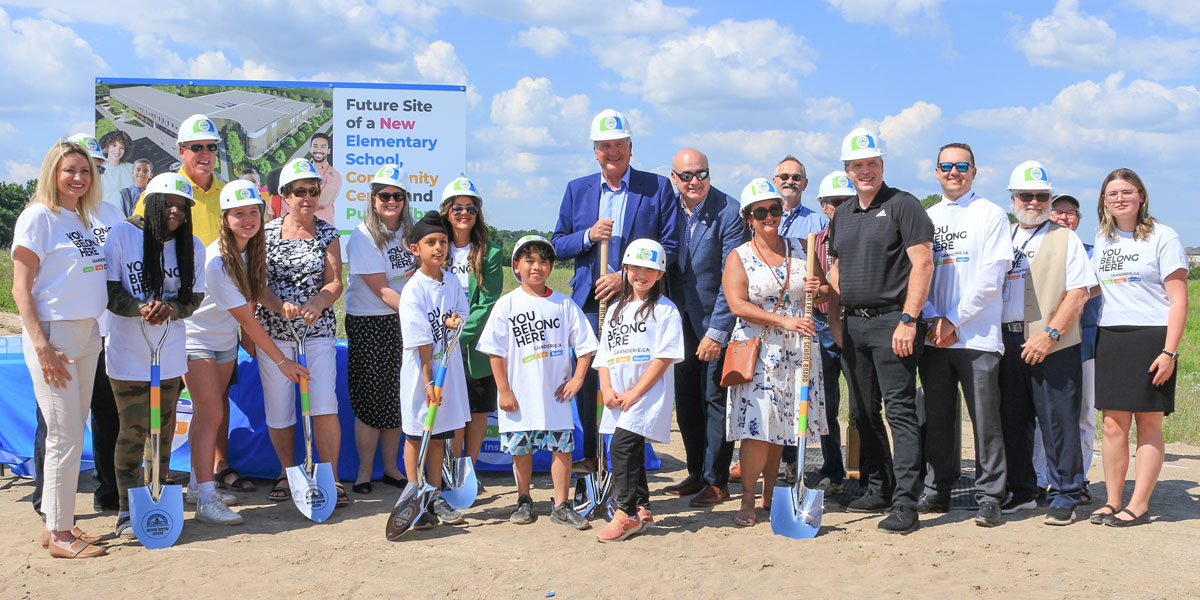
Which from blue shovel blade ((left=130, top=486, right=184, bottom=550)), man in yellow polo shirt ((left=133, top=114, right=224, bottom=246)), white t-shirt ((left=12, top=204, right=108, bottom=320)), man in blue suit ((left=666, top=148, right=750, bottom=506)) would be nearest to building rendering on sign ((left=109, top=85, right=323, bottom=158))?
man in yellow polo shirt ((left=133, top=114, right=224, bottom=246))

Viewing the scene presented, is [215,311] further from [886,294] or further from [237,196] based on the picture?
[886,294]

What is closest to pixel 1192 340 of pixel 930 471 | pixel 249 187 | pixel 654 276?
pixel 930 471

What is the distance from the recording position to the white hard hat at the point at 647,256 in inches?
197

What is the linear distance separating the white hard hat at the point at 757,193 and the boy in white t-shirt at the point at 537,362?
115 centimetres

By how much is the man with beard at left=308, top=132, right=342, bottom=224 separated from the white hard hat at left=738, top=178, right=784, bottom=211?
17.2 feet

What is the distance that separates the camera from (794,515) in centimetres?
505

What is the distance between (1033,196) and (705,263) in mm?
2024

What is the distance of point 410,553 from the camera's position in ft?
15.4

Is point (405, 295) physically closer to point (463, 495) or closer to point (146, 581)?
point (463, 495)

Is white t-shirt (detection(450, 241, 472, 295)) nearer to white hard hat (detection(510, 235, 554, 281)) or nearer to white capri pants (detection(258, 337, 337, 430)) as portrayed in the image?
white hard hat (detection(510, 235, 554, 281))

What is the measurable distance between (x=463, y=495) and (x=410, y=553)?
0.92 metres

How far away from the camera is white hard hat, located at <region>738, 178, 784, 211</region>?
5.16 meters

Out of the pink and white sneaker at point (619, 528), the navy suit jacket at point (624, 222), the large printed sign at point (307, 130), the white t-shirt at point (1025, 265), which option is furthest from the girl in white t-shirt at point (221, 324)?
the white t-shirt at point (1025, 265)

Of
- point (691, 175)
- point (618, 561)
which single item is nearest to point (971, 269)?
point (691, 175)
